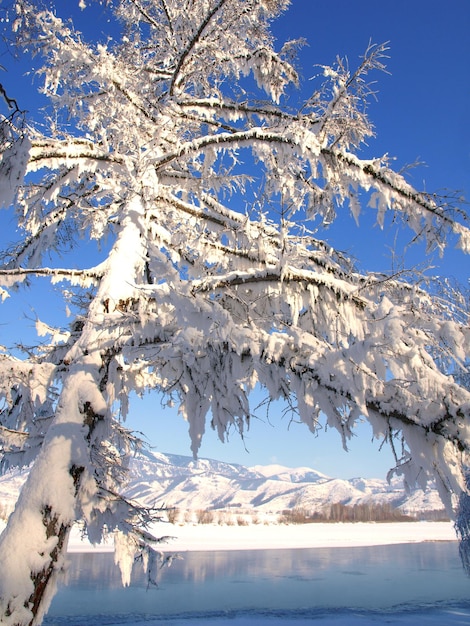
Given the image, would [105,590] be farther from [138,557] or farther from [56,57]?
[56,57]

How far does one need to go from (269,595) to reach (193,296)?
1976 cm

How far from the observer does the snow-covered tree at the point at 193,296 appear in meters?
2.88

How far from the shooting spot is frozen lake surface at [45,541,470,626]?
14429 millimetres

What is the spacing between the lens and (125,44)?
661 centimetres

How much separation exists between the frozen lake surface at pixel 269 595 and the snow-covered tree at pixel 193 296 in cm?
707

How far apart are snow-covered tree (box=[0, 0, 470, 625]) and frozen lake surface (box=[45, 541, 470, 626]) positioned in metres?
7.07

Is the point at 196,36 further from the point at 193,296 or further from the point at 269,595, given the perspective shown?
the point at 269,595

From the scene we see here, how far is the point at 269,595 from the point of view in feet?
61.2

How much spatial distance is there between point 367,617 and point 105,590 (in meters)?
10.9

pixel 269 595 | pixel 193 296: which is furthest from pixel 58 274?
pixel 269 595

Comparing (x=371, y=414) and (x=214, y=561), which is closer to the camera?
(x=371, y=414)

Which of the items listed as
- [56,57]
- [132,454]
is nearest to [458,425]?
[132,454]

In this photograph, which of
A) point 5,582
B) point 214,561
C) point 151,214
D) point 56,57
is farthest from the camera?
point 214,561

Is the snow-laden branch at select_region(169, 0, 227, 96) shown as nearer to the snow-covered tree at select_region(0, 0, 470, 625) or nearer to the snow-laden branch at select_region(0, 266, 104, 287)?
the snow-covered tree at select_region(0, 0, 470, 625)
